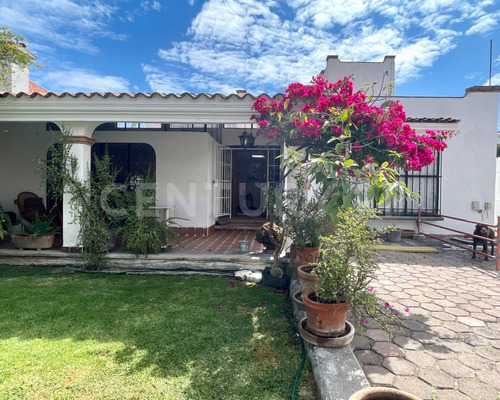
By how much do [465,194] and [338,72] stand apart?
5.94 meters

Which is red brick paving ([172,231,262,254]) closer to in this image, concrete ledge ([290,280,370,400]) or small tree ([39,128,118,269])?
small tree ([39,128,118,269])

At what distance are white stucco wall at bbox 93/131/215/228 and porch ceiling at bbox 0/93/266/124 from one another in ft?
8.50

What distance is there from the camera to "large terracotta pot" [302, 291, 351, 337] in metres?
2.67

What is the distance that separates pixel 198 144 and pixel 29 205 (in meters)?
4.78

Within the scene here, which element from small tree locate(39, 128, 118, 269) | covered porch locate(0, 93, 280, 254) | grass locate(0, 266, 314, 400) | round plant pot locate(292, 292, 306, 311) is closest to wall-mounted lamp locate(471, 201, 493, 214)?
covered porch locate(0, 93, 280, 254)

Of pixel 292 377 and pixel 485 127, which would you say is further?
pixel 485 127

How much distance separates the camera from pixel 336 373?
2.29m

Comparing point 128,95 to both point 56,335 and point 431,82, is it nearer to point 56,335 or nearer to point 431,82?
point 56,335

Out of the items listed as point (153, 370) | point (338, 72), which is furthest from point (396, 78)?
point (153, 370)

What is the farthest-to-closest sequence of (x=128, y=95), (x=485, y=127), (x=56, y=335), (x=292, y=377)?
(x=485, y=127) → (x=128, y=95) → (x=56, y=335) → (x=292, y=377)

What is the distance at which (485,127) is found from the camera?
30.6 ft

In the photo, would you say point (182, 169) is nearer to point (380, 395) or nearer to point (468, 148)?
point (380, 395)

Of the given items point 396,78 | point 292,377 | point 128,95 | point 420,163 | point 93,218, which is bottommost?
point 292,377

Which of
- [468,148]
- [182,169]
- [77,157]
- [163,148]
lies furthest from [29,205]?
[468,148]
